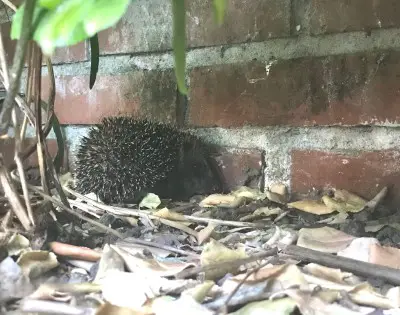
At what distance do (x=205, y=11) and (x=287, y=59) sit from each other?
196mm

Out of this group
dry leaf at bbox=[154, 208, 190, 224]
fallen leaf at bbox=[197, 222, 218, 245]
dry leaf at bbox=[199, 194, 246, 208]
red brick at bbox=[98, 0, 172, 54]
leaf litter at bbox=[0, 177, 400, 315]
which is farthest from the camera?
red brick at bbox=[98, 0, 172, 54]

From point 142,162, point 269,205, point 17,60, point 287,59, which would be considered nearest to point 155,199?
point 142,162

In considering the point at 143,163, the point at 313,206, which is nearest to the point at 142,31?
the point at 143,163

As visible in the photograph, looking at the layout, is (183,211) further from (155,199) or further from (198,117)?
(198,117)

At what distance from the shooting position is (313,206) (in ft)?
2.70

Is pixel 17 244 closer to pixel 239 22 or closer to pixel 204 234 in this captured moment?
pixel 204 234

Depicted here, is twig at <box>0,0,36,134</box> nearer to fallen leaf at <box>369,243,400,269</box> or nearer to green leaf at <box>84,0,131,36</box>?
green leaf at <box>84,0,131,36</box>

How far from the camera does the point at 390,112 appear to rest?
0.84 m

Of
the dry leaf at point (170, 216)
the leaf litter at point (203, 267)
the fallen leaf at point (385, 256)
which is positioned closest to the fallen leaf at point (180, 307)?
the leaf litter at point (203, 267)

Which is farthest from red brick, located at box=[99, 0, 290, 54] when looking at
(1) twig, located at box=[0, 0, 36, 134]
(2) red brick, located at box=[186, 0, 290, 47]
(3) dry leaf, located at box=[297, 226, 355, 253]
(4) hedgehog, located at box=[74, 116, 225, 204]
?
(1) twig, located at box=[0, 0, 36, 134]

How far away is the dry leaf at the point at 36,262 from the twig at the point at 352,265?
229 millimetres

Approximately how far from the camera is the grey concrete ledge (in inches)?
33.6

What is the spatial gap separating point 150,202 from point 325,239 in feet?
1.26

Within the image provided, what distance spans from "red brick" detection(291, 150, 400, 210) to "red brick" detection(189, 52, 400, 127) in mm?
54
